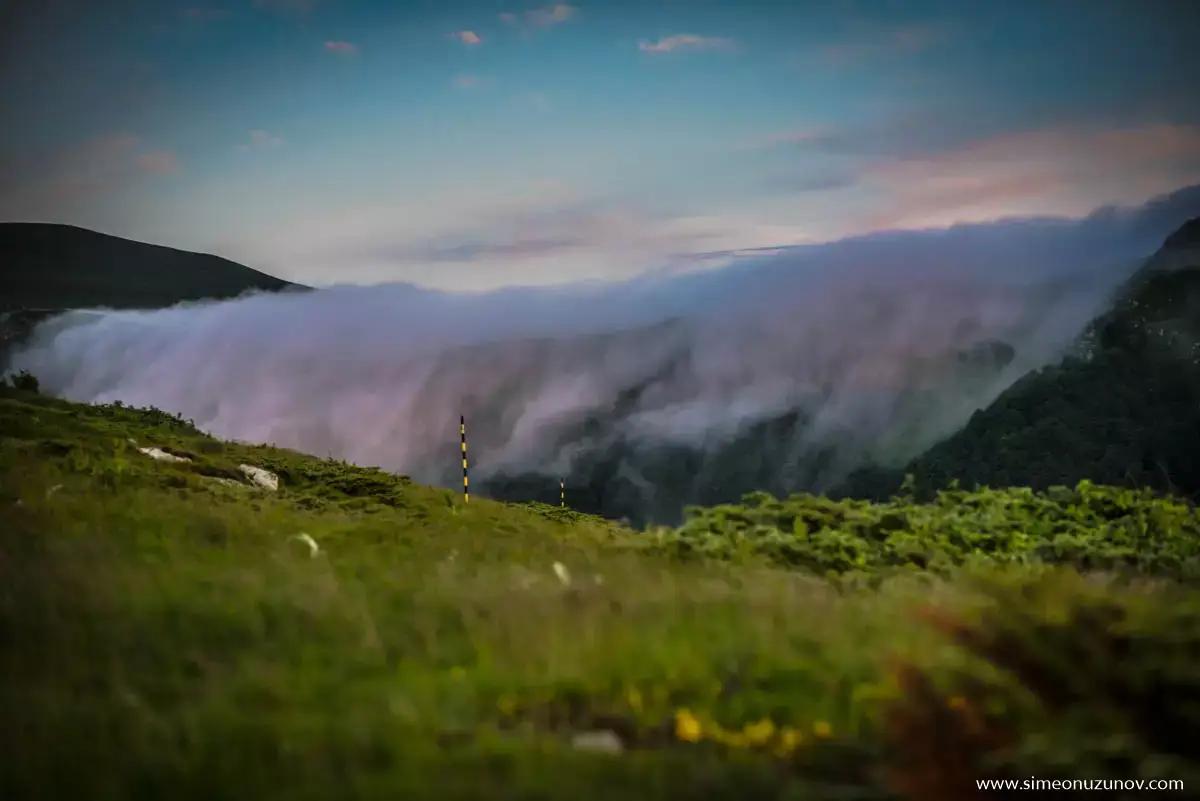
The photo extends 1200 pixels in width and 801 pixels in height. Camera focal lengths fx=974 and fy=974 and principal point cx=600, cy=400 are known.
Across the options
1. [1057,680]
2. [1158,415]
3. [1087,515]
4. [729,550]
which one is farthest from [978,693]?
[1158,415]

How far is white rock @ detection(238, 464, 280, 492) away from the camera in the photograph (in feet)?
64.3

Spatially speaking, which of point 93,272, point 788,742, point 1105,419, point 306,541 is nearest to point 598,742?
A: point 788,742

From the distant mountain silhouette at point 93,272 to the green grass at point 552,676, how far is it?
8509 cm

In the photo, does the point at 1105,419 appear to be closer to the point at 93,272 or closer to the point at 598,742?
the point at 598,742

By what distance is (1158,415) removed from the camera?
7562 cm

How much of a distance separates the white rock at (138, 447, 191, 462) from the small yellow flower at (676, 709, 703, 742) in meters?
16.2

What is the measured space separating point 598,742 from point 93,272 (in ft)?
341

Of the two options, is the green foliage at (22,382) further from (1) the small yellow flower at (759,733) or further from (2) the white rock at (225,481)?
(1) the small yellow flower at (759,733)

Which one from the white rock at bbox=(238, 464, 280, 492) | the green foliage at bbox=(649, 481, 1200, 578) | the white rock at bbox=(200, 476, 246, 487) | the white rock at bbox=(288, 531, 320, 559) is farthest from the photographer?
the white rock at bbox=(238, 464, 280, 492)

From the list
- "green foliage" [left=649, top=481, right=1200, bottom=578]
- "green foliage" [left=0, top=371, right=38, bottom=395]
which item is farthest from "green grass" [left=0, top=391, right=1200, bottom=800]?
"green foliage" [left=0, top=371, right=38, bottom=395]

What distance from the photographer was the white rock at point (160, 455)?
18913mm

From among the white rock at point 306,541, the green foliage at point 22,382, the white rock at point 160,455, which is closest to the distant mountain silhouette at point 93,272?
the green foliage at point 22,382

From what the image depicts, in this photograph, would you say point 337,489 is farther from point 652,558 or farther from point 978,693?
point 978,693

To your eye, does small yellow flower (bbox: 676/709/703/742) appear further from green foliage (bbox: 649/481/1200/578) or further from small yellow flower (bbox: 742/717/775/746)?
green foliage (bbox: 649/481/1200/578)
